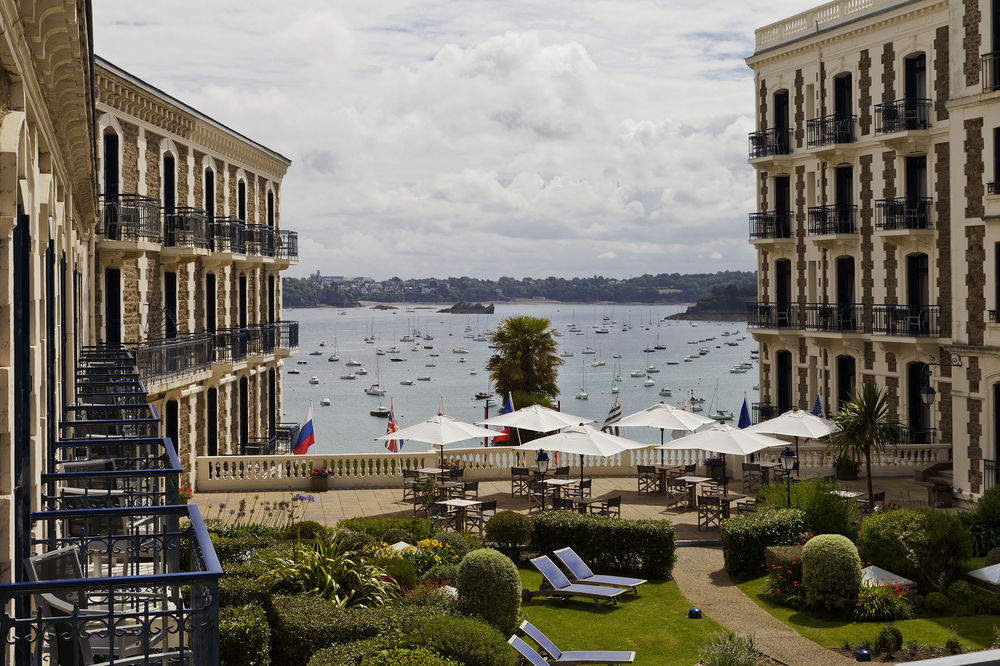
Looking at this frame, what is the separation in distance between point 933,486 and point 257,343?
2458cm

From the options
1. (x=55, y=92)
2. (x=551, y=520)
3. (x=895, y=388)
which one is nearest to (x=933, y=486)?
(x=895, y=388)

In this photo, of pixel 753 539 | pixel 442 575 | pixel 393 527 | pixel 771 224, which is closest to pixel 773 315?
pixel 771 224

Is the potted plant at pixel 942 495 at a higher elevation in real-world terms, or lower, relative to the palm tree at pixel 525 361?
lower

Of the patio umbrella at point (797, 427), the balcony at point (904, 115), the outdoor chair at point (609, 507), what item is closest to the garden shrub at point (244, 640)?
the outdoor chair at point (609, 507)

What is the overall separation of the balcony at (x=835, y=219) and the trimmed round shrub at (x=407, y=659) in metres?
29.8

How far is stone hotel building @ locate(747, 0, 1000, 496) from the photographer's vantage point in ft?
90.5

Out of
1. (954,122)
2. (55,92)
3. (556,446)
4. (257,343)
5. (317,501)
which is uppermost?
(954,122)

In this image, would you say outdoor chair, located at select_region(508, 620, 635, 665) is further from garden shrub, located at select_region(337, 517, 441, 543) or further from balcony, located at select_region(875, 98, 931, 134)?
balcony, located at select_region(875, 98, 931, 134)

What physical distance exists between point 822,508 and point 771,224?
21.8 m

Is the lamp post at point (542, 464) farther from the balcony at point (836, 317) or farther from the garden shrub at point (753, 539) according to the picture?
the balcony at point (836, 317)

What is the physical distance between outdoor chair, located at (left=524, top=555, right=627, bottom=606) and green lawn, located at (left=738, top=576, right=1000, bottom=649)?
3.02 m

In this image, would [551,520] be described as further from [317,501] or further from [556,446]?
[317,501]

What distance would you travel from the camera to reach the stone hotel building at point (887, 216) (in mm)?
27594

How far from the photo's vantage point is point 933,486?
28328 millimetres
